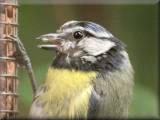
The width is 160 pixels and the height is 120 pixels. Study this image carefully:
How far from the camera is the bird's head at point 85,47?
9.62ft

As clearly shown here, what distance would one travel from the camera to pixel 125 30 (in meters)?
3.98

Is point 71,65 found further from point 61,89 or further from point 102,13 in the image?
point 102,13

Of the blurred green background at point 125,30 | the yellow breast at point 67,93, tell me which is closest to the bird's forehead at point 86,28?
the yellow breast at point 67,93

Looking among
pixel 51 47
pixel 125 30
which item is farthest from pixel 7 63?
pixel 125 30

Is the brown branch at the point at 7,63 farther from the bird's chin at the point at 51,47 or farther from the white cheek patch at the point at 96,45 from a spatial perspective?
the white cheek patch at the point at 96,45

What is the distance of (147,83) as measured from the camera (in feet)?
12.4

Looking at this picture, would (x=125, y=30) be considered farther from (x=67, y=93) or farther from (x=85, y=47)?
(x=67, y=93)

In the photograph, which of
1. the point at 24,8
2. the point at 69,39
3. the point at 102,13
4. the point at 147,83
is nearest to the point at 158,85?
the point at 147,83

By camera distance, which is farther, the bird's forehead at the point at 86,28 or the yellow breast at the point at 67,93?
the bird's forehead at the point at 86,28

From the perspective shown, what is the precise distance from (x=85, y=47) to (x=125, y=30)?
41.0 inches

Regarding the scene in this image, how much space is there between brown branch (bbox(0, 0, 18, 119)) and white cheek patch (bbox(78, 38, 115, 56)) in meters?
0.26

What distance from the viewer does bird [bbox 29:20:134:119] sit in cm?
284

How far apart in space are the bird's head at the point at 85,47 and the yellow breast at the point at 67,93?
4 centimetres

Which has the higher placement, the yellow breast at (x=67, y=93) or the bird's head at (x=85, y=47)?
the bird's head at (x=85, y=47)
